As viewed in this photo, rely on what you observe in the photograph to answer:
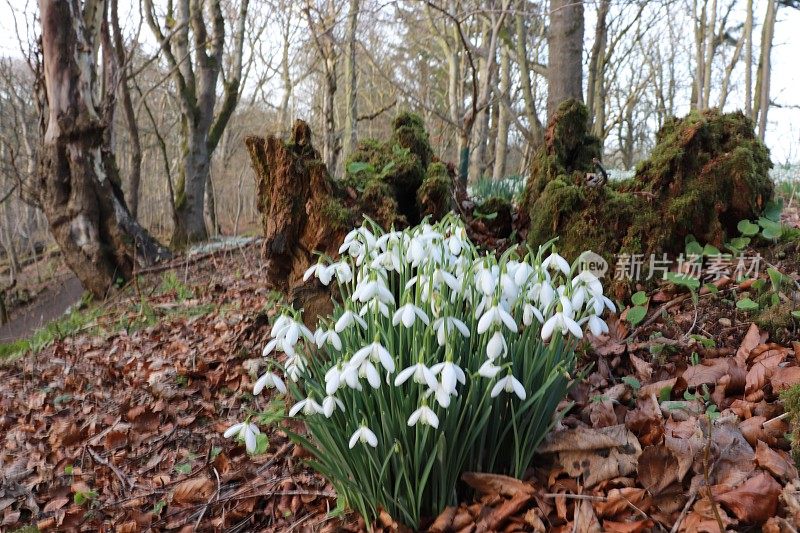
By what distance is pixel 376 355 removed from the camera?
1.56 metres

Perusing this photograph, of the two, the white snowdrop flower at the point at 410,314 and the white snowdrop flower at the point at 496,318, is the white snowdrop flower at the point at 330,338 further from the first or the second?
the white snowdrop flower at the point at 496,318

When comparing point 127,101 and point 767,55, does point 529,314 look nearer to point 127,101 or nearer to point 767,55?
point 127,101

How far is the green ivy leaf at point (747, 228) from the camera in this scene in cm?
294

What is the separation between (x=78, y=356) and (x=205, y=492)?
8.34ft

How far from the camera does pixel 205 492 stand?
2387mm

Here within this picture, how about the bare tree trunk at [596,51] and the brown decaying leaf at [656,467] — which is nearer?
the brown decaying leaf at [656,467]

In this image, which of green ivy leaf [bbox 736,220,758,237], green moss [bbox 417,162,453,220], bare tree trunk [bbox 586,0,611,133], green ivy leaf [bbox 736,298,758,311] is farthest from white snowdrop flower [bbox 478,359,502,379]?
bare tree trunk [bbox 586,0,611,133]

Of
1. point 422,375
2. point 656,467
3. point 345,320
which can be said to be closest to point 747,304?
point 656,467

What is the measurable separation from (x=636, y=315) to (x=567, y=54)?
3.83 m

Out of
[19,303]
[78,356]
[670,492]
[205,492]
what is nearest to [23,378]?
[78,356]

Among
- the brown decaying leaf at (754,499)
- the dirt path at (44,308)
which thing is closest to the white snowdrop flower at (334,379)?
the brown decaying leaf at (754,499)

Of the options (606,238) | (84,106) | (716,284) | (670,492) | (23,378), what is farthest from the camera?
(84,106)

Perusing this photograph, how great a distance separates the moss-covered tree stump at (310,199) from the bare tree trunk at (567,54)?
2.74 metres

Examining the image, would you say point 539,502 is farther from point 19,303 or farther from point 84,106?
point 19,303
